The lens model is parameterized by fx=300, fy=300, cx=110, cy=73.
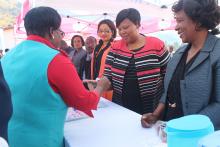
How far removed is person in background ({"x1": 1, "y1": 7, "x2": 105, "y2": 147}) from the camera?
1.63 metres

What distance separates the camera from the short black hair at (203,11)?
161 centimetres

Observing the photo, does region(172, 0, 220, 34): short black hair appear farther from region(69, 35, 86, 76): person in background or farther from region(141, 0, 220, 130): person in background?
region(69, 35, 86, 76): person in background

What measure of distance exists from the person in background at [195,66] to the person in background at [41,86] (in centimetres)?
48

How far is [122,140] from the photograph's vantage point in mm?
1703

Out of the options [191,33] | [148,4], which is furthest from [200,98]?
[148,4]

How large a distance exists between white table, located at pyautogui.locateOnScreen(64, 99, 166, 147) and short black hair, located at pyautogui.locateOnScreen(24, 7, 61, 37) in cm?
66

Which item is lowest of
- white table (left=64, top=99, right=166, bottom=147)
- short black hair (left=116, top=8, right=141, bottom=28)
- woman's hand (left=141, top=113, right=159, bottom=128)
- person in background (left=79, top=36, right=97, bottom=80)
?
person in background (left=79, top=36, right=97, bottom=80)

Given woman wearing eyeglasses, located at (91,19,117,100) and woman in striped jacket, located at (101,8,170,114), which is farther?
woman wearing eyeglasses, located at (91,19,117,100)

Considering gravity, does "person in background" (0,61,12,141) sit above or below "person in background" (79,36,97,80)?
above

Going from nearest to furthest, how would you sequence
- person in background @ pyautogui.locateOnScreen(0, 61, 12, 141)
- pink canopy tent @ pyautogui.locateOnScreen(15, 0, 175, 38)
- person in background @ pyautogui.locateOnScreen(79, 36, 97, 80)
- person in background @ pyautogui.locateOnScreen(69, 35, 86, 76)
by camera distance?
person in background @ pyautogui.locateOnScreen(0, 61, 12, 141), person in background @ pyautogui.locateOnScreen(79, 36, 97, 80), person in background @ pyautogui.locateOnScreen(69, 35, 86, 76), pink canopy tent @ pyautogui.locateOnScreen(15, 0, 175, 38)

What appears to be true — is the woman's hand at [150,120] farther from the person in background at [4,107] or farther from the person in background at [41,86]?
the person in background at [4,107]

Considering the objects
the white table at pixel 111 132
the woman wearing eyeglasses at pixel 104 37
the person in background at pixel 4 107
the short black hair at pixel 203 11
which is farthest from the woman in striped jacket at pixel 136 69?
the person in background at pixel 4 107

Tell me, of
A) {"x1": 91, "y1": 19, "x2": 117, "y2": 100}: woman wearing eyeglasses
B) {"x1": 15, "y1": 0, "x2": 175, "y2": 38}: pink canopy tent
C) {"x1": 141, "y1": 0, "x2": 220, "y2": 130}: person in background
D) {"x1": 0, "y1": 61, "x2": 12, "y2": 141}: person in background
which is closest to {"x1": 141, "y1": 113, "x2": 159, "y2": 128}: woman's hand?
{"x1": 141, "y1": 0, "x2": 220, "y2": 130}: person in background

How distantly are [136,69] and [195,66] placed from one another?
938 mm
